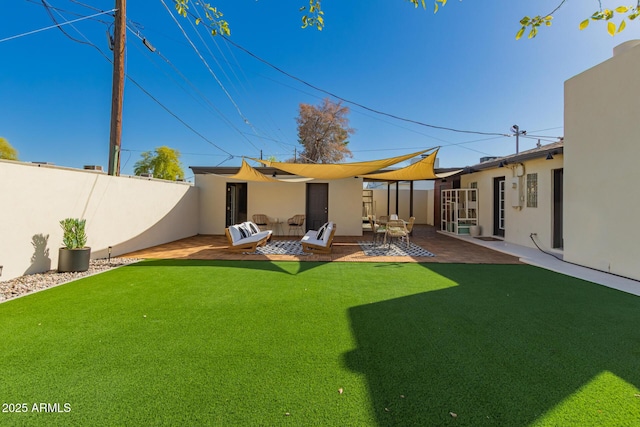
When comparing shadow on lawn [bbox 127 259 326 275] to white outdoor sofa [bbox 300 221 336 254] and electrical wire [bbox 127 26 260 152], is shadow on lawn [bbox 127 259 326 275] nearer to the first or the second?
white outdoor sofa [bbox 300 221 336 254]

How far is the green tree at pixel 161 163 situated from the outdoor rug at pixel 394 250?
23.4 meters

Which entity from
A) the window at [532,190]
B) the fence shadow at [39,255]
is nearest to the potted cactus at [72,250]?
the fence shadow at [39,255]

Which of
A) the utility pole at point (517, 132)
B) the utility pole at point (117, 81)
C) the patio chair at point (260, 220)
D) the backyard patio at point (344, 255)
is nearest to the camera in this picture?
the utility pole at point (117, 81)

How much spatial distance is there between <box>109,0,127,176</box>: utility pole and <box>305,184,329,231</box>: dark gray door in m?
6.39

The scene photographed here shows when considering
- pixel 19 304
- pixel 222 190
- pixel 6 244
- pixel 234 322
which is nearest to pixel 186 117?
pixel 222 190

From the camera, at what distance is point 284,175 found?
11164mm

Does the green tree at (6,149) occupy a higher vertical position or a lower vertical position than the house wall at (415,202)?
higher

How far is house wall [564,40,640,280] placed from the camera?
4.72 meters

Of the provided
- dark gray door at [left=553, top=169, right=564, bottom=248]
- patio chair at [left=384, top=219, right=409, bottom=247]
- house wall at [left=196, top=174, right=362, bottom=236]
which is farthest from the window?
house wall at [left=196, top=174, right=362, bottom=236]

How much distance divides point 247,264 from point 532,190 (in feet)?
27.0

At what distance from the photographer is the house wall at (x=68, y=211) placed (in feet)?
14.6

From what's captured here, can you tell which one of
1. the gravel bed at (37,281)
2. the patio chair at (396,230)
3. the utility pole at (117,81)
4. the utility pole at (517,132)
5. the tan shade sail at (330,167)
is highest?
the utility pole at (517,132)

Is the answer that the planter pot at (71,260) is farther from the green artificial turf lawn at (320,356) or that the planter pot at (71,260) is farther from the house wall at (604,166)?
the house wall at (604,166)

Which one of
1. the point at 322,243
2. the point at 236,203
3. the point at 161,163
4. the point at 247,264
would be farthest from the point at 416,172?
the point at 161,163
